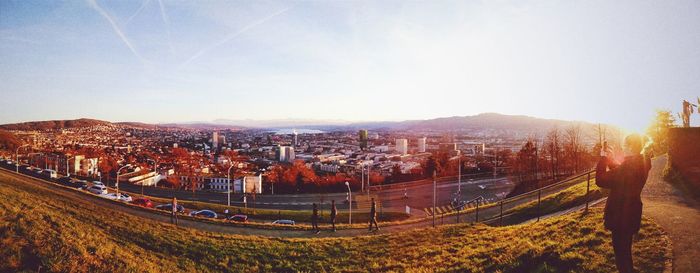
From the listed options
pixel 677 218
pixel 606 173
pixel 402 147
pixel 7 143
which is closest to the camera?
pixel 606 173

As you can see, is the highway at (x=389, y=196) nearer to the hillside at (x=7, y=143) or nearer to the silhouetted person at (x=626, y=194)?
the silhouetted person at (x=626, y=194)

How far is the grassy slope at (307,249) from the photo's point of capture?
6.27 meters

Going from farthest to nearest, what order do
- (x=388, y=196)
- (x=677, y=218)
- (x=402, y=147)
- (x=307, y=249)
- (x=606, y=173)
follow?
(x=402, y=147), (x=388, y=196), (x=307, y=249), (x=677, y=218), (x=606, y=173)

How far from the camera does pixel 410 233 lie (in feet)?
43.3

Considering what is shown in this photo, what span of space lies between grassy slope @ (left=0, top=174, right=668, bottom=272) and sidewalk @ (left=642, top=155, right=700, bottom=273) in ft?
0.76

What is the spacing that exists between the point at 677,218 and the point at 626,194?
529 cm

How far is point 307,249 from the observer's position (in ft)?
36.7

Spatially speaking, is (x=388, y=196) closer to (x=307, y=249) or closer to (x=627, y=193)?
(x=307, y=249)

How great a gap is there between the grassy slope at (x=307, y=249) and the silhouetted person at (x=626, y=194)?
1517 mm

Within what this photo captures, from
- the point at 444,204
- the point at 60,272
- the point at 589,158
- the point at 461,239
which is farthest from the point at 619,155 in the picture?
the point at 589,158

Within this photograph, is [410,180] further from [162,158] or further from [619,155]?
[162,158]

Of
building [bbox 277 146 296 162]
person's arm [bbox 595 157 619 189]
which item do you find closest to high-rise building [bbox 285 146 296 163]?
building [bbox 277 146 296 162]

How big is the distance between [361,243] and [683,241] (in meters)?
8.27

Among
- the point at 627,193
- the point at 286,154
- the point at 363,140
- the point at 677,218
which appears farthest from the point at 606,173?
the point at 286,154
